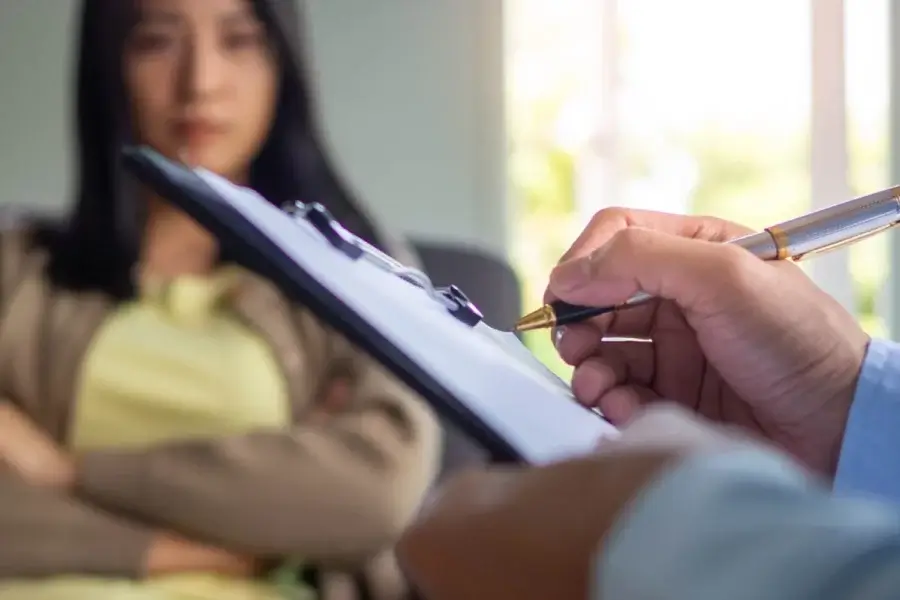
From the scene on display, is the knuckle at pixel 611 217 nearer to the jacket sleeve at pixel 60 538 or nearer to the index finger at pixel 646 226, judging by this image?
the index finger at pixel 646 226

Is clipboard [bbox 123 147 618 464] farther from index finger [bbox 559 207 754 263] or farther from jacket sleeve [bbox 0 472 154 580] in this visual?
jacket sleeve [bbox 0 472 154 580]

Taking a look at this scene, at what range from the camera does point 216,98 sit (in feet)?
3.18

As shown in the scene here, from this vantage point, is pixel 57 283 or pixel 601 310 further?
pixel 57 283

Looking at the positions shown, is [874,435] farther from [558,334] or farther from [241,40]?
[241,40]

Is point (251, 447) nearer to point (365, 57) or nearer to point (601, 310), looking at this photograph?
point (601, 310)

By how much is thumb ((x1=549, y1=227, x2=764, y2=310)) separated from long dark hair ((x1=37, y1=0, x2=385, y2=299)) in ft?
1.74

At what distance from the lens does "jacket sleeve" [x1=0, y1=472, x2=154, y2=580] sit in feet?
2.47

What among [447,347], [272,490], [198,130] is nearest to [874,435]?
[447,347]

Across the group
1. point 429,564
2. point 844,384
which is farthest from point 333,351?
point 429,564

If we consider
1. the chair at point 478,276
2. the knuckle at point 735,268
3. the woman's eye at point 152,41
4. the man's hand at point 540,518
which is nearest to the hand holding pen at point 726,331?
the knuckle at point 735,268

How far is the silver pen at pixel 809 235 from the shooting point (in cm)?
45

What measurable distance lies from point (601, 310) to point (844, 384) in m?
0.14

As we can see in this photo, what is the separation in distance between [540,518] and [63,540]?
71 centimetres

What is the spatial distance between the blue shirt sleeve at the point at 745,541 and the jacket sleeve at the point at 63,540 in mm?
703
